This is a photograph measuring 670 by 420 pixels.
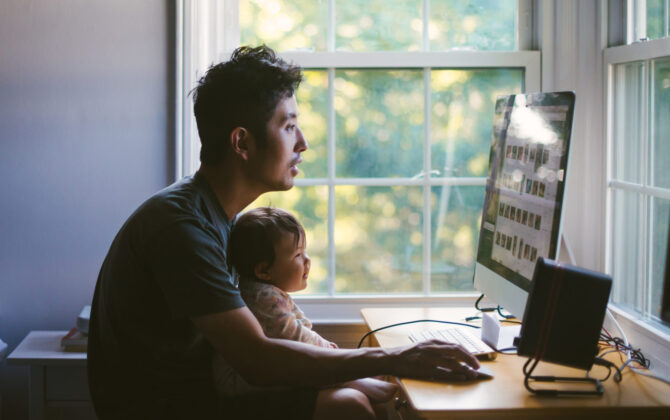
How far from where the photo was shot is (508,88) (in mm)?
2342

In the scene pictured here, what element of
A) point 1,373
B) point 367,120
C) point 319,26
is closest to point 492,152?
point 367,120

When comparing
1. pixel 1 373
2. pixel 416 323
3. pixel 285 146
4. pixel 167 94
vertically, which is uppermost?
pixel 167 94

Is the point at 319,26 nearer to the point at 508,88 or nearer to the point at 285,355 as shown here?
the point at 508,88

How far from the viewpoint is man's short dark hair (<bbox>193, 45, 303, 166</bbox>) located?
1667 mm

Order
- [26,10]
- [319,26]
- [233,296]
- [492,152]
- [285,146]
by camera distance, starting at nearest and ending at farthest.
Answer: [233,296], [285,146], [492,152], [26,10], [319,26]

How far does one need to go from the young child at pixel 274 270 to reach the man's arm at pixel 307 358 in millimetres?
207

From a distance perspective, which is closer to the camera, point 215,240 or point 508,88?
point 215,240

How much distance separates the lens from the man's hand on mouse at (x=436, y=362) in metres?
1.44

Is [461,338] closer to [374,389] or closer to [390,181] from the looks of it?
[374,389]

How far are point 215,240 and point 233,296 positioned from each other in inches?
5.7

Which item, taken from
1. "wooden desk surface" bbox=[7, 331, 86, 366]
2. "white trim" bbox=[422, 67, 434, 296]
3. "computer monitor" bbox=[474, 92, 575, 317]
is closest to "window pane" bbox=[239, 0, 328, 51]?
"white trim" bbox=[422, 67, 434, 296]

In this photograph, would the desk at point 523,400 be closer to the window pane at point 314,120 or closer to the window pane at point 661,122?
the window pane at point 661,122

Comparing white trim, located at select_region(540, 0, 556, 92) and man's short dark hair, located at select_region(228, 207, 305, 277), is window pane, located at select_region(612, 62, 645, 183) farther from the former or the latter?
man's short dark hair, located at select_region(228, 207, 305, 277)

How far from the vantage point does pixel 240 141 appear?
1664 millimetres
